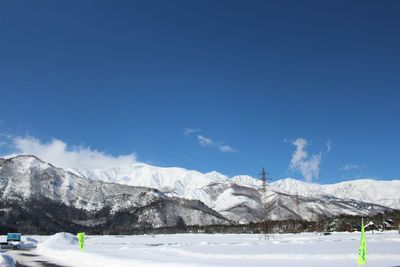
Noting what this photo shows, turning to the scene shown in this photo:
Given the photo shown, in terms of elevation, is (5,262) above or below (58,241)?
above

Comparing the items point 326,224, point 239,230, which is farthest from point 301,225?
point 239,230

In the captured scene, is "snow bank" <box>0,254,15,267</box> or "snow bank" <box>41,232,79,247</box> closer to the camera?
"snow bank" <box>0,254,15,267</box>

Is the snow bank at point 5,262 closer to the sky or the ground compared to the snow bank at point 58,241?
closer to the sky

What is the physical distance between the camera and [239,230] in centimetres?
17525

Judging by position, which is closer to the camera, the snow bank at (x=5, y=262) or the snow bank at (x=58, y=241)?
the snow bank at (x=5, y=262)

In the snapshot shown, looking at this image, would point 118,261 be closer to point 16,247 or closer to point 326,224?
point 16,247

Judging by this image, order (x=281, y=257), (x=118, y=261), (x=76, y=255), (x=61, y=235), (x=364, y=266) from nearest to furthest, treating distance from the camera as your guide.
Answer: (x=364, y=266), (x=118, y=261), (x=281, y=257), (x=76, y=255), (x=61, y=235)

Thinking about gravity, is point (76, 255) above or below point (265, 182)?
below

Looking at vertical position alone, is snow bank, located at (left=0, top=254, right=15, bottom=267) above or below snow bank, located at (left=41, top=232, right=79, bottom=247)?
above

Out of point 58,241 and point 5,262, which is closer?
point 5,262

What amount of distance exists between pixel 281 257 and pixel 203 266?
9954 millimetres

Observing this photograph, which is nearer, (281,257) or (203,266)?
(203,266)

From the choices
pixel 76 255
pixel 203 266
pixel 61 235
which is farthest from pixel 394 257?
pixel 61 235

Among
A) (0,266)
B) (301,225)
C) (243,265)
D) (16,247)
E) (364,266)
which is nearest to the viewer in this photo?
(0,266)
